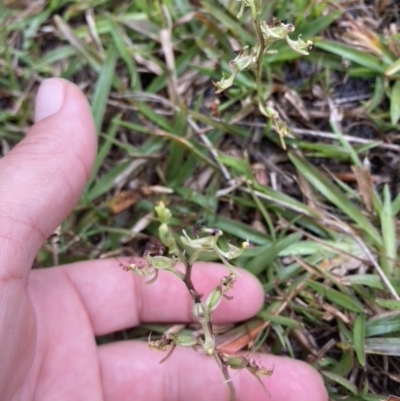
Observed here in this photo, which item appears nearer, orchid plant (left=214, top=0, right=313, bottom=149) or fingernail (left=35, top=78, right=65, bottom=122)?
orchid plant (left=214, top=0, right=313, bottom=149)

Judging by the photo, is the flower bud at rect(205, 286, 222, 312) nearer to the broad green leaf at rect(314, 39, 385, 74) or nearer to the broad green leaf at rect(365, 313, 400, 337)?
the broad green leaf at rect(365, 313, 400, 337)

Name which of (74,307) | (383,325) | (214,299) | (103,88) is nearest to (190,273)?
(214,299)

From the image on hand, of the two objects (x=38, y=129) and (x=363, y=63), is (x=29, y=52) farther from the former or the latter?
(x=363, y=63)

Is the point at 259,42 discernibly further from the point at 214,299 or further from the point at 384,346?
the point at 384,346

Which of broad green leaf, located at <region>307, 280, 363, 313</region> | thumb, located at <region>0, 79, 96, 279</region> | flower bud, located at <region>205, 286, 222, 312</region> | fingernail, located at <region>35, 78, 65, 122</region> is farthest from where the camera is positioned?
broad green leaf, located at <region>307, 280, 363, 313</region>

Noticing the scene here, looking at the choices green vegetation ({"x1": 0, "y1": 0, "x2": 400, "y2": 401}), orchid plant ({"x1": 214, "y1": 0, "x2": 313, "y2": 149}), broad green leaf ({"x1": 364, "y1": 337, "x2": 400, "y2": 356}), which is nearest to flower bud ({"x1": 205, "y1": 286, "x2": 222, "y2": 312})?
orchid plant ({"x1": 214, "y1": 0, "x2": 313, "y2": 149})

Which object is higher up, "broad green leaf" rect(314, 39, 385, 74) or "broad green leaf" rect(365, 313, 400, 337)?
"broad green leaf" rect(314, 39, 385, 74)

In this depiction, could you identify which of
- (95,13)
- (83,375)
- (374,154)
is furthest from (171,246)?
(95,13)
